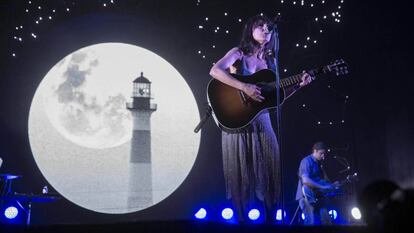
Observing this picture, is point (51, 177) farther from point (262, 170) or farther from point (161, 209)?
point (262, 170)

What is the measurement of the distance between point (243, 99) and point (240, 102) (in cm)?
4

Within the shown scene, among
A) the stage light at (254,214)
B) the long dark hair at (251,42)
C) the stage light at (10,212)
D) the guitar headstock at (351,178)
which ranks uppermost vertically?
the long dark hair at (251,42)

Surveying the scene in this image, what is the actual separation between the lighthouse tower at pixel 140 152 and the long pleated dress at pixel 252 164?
257 cm

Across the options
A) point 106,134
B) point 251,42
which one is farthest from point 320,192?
point 106,134

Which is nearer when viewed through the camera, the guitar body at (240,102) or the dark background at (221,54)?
the guitar body at (240,102)

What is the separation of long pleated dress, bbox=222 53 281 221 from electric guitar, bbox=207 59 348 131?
0.08 m

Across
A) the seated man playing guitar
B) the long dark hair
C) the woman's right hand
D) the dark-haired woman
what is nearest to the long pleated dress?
the dark-haired woman

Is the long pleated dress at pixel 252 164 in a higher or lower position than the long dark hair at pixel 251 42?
lower

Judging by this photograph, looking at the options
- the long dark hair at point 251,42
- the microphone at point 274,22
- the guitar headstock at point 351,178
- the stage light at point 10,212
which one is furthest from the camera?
the guitar headstock at point 351,178

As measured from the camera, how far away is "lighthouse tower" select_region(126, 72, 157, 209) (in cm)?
593

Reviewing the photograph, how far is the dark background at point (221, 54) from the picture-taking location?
5.75 meters

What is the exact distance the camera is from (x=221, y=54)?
6.62m

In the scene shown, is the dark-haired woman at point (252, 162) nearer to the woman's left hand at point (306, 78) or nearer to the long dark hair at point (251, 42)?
the long dark hair at point (251, 42)

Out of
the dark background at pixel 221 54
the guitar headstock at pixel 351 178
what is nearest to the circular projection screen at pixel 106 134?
the dark background at pixel 221 54
